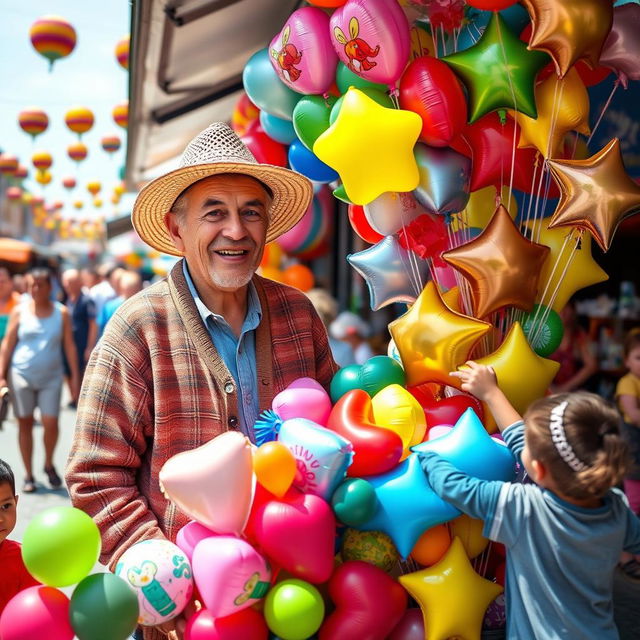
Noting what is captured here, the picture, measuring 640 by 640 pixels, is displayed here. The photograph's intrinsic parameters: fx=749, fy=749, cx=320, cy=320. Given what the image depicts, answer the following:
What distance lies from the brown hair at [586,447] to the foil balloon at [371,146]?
2.89ft

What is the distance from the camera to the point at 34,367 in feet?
19.9

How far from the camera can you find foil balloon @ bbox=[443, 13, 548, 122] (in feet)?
7.32

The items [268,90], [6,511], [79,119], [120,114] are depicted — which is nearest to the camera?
[6,511]

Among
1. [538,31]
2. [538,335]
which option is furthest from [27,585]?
[538,31]

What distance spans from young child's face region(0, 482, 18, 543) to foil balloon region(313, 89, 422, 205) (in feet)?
4.36

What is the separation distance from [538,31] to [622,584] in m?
2.61

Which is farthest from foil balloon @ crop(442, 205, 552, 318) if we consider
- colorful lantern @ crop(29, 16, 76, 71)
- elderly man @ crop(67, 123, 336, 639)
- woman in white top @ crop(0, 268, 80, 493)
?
colorful lantern @ crop(29, 16, 76, 71)

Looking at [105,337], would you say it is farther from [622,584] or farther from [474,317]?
[622,584]

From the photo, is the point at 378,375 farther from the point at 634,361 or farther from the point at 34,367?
the point at 34,367

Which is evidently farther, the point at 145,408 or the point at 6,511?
the point at 6,511

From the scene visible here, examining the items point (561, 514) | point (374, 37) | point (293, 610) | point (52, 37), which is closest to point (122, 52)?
point (52, 37)

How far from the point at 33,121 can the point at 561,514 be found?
1465cm

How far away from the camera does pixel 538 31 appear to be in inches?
83.0

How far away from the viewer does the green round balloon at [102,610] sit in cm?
160
